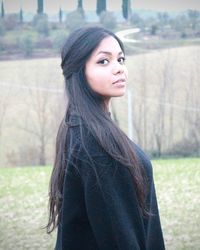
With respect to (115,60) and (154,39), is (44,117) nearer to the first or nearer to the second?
(154,39)

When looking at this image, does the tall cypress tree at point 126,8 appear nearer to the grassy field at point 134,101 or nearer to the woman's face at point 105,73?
the grassy field at point 134,101

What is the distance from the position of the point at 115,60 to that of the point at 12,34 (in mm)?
6546

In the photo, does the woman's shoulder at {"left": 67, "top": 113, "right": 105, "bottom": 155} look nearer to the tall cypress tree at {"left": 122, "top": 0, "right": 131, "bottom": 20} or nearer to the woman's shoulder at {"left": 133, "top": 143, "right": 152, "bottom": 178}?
the woman's shoulder at {"left": 133, "top": 143, "right": 152, "bottom": 178}

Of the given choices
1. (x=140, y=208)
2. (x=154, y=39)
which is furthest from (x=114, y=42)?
(x=154, y=39)

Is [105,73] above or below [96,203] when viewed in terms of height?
above

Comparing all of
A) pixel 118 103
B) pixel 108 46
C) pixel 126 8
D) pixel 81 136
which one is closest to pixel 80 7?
pixel 126 8

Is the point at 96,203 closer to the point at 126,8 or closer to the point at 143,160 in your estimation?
the point at 143,160

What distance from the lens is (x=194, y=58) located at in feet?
30.2

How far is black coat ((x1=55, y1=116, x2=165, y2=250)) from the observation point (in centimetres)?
119

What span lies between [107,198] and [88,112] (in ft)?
0.76

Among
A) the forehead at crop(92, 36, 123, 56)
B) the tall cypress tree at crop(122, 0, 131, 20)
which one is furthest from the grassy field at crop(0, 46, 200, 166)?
the forehead at crop(92, 36, 123, 56)

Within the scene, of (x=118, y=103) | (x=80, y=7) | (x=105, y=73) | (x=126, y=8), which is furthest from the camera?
(x=118, y=103)

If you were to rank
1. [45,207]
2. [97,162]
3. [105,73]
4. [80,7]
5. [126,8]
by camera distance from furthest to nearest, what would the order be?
[80,7]
[126,8]
[45,207]
[105,73]
[97,162]

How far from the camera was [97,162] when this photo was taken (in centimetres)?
118
